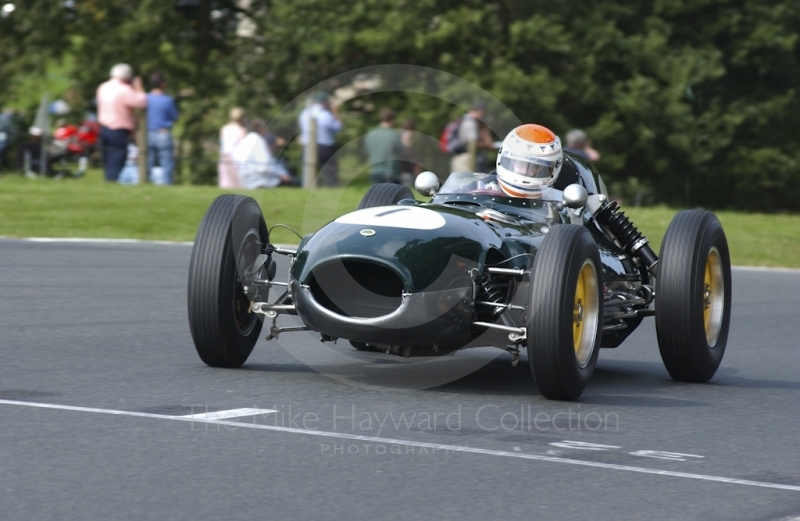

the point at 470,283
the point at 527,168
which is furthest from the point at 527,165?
the point at 470,283

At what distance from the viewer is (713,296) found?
8.72m

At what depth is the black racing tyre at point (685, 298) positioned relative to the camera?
26.0ft

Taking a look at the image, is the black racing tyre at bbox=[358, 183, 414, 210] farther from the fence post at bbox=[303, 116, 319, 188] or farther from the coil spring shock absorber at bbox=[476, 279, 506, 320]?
the fence post at bbox=[303, 116, 319, 188]

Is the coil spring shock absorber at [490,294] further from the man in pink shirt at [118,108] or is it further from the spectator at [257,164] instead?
the man in pink shirt at [118,108]

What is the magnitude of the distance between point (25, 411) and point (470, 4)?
21.7 metres

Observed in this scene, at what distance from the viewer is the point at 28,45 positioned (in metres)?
27.4

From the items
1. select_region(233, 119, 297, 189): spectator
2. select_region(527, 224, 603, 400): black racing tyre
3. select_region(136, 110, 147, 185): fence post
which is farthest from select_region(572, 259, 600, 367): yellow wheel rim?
select_region(136, 110, 147, 185): fence post

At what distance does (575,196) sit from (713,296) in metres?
1.43

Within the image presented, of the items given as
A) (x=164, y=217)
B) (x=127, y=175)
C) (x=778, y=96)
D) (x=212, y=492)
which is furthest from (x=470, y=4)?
(x=212, y=492)

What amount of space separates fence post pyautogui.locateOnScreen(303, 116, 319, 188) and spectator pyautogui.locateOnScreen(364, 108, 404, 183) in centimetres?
253

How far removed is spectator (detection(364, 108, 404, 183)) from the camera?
13220 millimetres

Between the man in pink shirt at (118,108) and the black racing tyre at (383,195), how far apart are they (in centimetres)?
1135

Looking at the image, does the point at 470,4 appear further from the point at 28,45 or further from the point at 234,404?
the point at 234,404

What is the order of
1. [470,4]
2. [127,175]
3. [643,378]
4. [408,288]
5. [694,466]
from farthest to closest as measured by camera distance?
[470,4] → [127,175] → [643,378] → [408,288] → [694,466]
